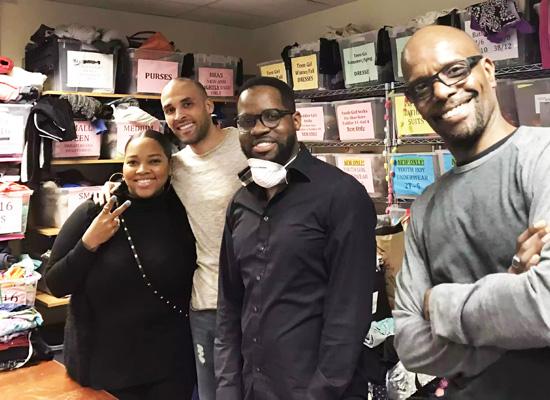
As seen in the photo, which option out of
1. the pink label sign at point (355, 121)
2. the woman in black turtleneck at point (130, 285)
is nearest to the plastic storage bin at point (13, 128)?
the woman in black turtleneck at point (130, 285)

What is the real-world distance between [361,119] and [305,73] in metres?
0.58

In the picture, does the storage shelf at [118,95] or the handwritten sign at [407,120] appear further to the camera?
the storage shelf at [118,95]

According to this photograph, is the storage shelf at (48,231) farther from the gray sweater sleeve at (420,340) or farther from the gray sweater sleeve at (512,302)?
the gray sweater sleeve at (512,302)

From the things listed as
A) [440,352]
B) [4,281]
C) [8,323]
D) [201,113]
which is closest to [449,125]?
[440,352]

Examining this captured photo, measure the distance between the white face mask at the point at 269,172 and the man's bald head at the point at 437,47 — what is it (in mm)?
524

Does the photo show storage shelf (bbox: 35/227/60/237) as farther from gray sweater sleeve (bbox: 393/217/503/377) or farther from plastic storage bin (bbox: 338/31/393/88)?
gray sweater sleeve (bbox: 393/217/503/377)

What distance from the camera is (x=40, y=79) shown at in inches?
131

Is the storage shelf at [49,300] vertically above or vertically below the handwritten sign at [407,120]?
below

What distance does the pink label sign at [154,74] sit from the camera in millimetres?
3775

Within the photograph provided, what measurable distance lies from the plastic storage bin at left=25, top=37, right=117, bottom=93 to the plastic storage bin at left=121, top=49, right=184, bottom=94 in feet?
0.48

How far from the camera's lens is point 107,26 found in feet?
13.5

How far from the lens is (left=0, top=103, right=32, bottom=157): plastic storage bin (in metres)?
3.21

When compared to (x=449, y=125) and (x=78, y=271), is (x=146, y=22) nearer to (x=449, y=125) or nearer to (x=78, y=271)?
(x=78, y=271)

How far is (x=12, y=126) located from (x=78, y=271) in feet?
5.85
